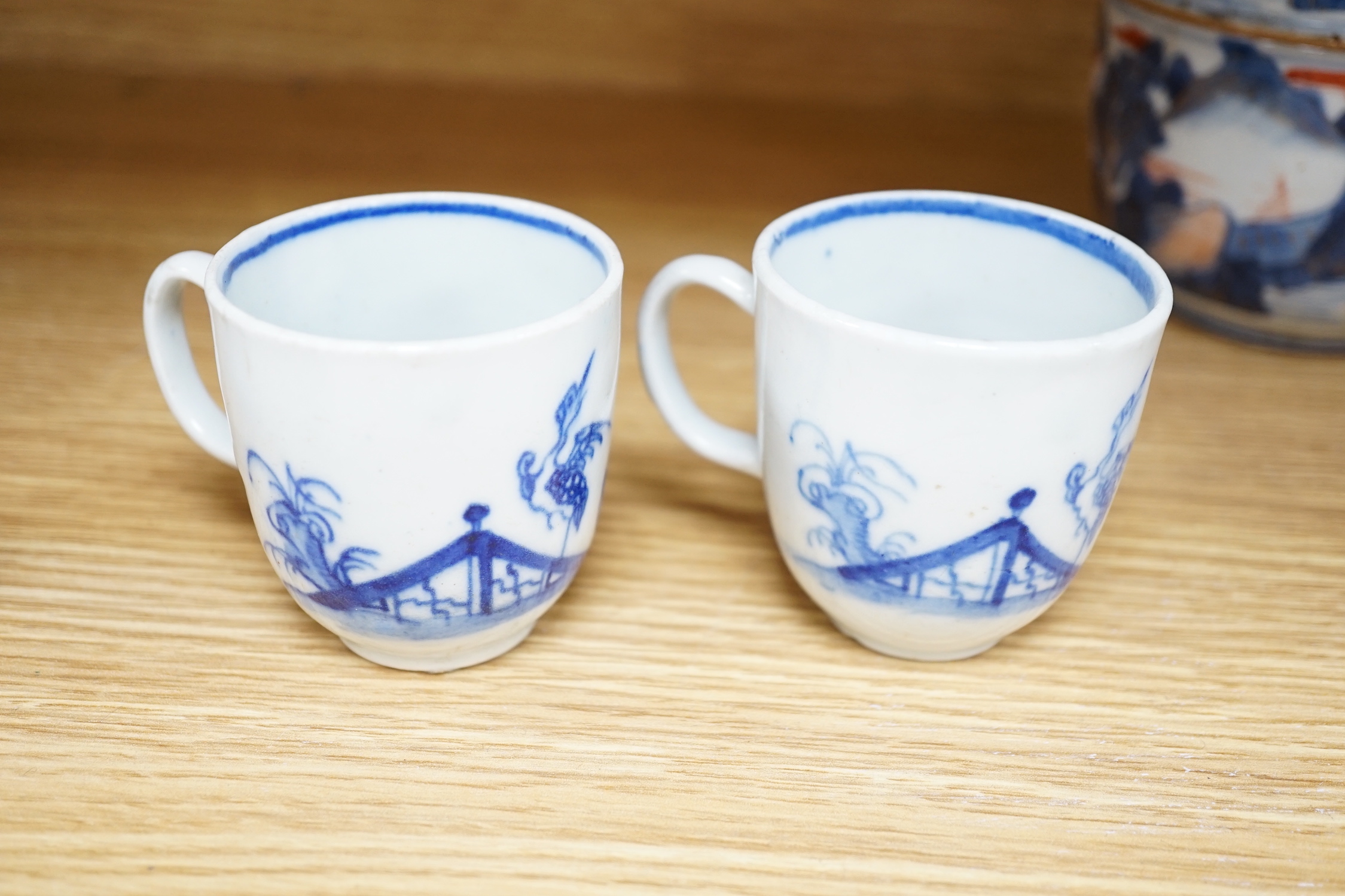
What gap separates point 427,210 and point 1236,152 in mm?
399

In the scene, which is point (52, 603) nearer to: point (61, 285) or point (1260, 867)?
point (61, 285)

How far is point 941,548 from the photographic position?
0.41 m

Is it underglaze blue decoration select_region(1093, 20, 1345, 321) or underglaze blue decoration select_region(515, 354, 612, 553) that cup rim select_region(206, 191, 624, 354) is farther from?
underglaze blue decoration select_region(1093, 20, 1345, 321)

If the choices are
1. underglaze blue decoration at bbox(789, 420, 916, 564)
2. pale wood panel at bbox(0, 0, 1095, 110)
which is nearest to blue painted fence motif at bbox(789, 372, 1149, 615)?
underglaze blue decoration at bbox(789, 420, 916, 564)

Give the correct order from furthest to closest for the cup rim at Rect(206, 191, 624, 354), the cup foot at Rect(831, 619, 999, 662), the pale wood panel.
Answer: the pale wood panel < the cup foot at Rect(831, 619, 999, 662) < the cup rim at Rect(206, 191, 624, 354)

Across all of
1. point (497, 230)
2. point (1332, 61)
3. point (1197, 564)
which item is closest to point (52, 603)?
point (497, 230)

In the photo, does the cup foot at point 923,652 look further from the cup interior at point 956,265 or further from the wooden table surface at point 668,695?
the cup interior at point 956,265

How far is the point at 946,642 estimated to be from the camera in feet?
1.45

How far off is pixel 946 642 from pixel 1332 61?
0.34 m

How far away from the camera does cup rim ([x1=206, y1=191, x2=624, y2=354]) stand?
0.36 metres

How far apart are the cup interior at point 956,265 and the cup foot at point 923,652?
128 millimetres

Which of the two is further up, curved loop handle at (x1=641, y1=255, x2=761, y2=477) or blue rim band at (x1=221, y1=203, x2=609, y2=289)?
blue rim band at (x1=221, y1=203, x2=609, y2=289)

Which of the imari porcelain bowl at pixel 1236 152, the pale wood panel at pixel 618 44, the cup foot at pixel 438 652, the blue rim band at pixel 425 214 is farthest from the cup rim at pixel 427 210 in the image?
the pale wood panel at pixel 618 44

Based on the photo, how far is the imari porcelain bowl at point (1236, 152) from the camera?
562 millimetres
